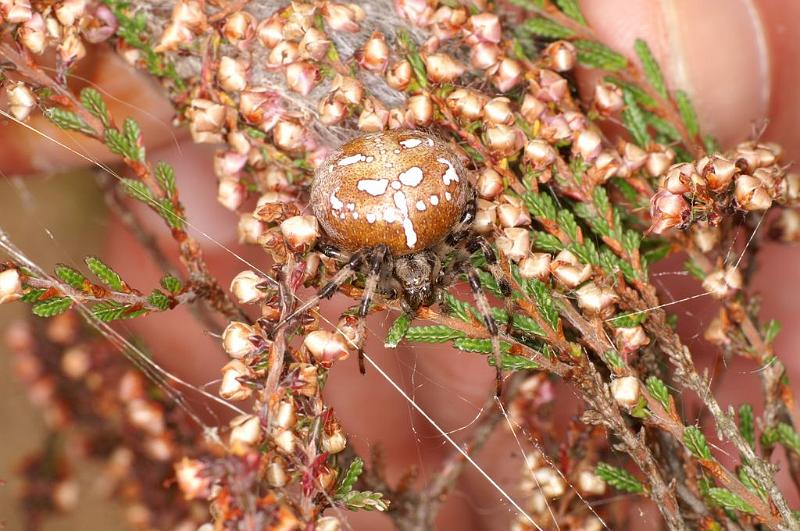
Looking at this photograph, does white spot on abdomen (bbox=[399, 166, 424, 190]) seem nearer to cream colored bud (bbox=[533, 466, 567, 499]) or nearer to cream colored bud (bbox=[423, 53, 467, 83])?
cream colored bud (bbox=[423, 53, 467, 83])

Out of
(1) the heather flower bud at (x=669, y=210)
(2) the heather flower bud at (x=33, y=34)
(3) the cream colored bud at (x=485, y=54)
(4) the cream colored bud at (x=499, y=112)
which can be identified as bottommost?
(1) the heather flower bud at (x=669, y=210)

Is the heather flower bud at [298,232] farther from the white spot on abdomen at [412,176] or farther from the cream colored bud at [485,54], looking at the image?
the cream colored bud at [485,54]

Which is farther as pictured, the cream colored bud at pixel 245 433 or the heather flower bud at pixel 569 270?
the heather flower bud at pixel 569 270

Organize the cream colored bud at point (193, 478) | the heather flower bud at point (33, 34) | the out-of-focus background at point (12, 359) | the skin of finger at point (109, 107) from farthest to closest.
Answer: the skin of finger at point (109, 107) < the out-of-focus background at point (12, 359) < the heather flower bud at point (33, 34) < the cream colored bud at point (193, 478)

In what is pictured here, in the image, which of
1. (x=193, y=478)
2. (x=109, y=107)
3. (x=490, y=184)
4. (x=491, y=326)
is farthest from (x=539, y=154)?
(x=109, y=107)

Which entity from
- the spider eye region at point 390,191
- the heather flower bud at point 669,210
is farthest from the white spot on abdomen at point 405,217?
the heather flower bud at point 669,210

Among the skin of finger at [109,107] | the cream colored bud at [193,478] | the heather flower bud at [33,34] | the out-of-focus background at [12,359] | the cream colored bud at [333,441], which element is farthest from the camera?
the skin of finger at [109,107]

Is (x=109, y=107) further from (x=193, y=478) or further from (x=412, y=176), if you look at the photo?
(x=193, y=478)

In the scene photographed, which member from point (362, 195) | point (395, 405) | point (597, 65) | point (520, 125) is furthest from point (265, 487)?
point (395, 405)
